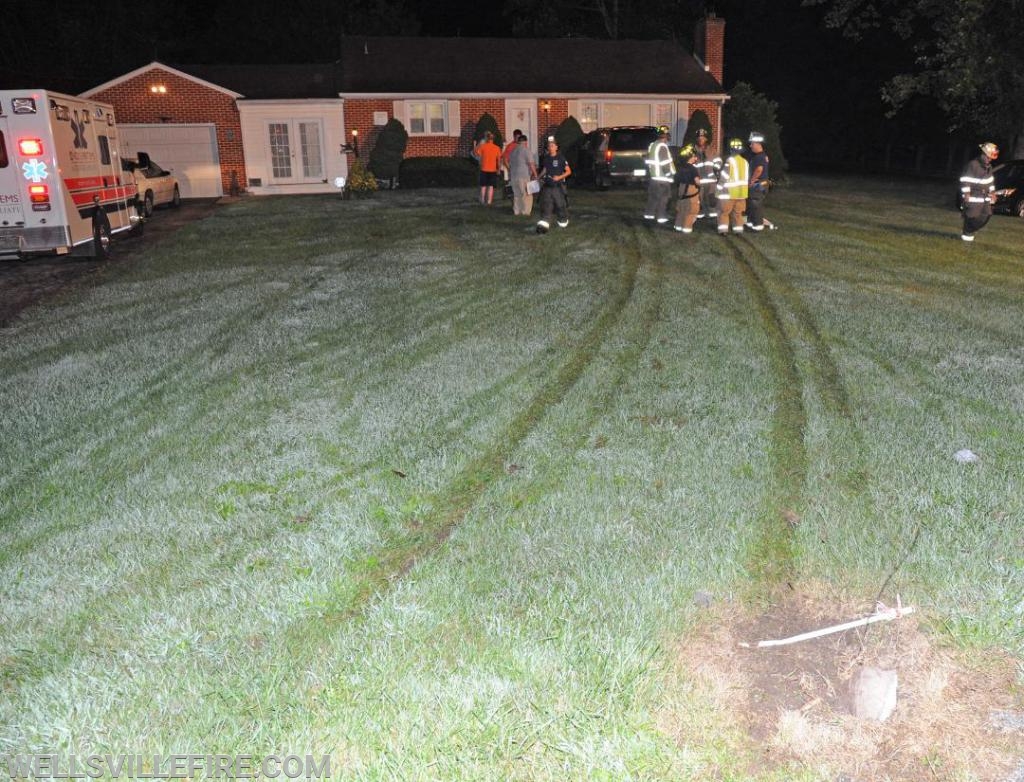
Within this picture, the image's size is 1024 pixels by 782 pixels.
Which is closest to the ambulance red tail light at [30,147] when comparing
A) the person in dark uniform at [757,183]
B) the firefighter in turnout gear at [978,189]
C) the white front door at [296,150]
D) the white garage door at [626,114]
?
the person in dark uniform at [757,183]

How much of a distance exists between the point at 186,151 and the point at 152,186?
611cm

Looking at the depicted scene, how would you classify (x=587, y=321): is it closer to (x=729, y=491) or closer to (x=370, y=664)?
(x=729, y=491)

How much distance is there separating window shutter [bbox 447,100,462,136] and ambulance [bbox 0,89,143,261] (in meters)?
17.2

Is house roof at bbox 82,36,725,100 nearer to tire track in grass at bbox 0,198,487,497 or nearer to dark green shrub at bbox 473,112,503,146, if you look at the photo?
dark green shrub at bbox 473,112,503,146

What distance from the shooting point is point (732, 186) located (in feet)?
50.0

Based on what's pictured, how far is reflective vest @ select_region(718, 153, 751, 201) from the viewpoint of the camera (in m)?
15.1

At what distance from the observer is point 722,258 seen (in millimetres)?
13055

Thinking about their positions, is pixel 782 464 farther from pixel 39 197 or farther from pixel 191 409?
pixel 39 197

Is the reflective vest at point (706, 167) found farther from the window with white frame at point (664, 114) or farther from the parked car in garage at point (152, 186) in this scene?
the window with white frame at point (664, 114)

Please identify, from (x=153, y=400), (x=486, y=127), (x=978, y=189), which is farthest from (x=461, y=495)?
(x=486, y=127)

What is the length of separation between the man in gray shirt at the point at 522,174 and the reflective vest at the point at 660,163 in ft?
7.61

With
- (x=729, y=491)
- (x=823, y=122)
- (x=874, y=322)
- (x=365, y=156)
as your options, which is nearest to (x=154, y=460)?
(x=729, y=491)

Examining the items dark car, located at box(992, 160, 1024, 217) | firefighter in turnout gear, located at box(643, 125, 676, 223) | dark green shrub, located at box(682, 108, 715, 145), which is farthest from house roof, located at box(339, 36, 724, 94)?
firefighter in turnout gear, located at box(643, 125, 676, 223)

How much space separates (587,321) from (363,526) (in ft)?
16.8
